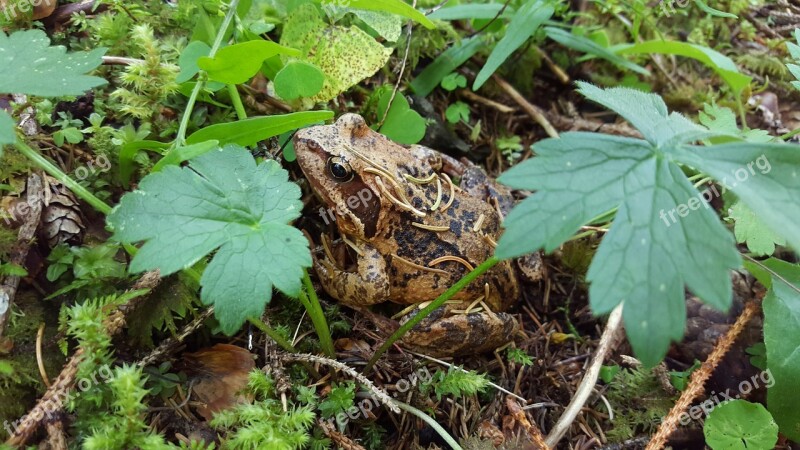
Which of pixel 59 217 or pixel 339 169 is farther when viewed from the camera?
pixel 339 169

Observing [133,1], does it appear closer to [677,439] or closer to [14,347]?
[14,347]

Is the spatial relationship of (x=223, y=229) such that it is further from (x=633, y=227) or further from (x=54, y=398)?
(x=633, y=227)

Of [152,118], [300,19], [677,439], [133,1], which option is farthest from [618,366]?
[133,1]

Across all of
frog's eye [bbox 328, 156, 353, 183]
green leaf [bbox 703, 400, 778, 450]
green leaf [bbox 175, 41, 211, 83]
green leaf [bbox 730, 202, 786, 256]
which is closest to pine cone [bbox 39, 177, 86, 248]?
green leaf [bbox 175, 41, 211, 83]

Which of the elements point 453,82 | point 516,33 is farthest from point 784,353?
point 453,82

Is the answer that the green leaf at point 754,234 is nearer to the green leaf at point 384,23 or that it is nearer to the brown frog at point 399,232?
the brown frog at point 399,232

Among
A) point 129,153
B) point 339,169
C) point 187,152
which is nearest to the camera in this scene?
point 187,152

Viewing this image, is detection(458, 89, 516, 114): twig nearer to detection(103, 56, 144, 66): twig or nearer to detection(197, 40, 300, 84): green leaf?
detection(197, 40, 300, 84): green leaf
